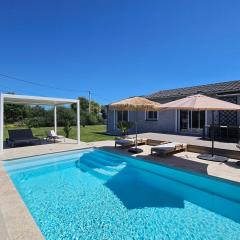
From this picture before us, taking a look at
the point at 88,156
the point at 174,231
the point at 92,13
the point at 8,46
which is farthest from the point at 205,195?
the point at 8,46

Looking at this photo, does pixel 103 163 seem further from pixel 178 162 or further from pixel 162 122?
pixel 162 122

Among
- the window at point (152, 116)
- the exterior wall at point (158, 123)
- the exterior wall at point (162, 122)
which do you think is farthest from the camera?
the window at point (152, 116)

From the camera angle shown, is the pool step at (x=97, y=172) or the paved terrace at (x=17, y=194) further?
the pool step at (x=97, y=172)

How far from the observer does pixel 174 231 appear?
174 inches

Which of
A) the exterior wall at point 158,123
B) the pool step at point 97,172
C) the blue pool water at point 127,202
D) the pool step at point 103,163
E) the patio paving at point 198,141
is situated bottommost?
the blue pool water at point 127,202

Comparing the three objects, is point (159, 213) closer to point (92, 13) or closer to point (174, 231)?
point (174, 231)

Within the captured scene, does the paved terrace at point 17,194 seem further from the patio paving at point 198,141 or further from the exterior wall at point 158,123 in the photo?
the exterior wall at point 158,123

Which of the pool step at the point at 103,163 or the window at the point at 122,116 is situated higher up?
the window at the point at 122,116

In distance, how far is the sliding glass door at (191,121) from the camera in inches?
701

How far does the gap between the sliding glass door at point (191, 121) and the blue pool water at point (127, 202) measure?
10466 mm

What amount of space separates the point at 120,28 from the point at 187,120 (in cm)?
1061

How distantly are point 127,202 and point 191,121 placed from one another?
1427 cm

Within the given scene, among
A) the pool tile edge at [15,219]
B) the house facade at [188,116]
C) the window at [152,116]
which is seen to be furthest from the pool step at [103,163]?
the window at [152,116]

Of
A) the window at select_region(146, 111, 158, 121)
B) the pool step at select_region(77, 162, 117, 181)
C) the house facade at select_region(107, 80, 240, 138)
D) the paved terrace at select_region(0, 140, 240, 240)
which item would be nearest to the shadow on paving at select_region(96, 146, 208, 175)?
the paved terrace at select_region(0, 140, 240, 240)
